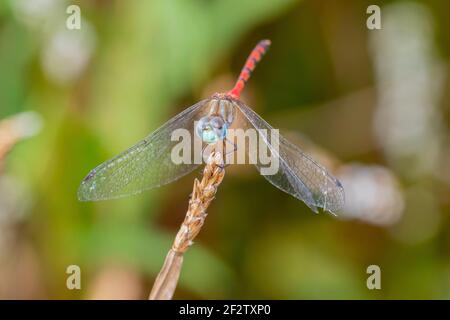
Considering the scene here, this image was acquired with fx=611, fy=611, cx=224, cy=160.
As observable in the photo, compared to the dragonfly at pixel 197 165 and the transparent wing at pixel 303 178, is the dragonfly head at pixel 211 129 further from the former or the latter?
the transparent wing at pixel 303 178

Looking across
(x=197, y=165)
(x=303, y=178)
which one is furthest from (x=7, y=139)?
(x=303, y=178)

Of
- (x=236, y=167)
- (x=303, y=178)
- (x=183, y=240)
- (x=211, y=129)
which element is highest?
(x=236, y=167)

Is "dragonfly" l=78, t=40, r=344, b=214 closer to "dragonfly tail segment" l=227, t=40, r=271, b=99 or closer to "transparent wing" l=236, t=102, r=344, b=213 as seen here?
"transparent wing" l=236, t=102, r=344, b=213

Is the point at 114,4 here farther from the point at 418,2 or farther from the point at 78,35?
the point at 418,2

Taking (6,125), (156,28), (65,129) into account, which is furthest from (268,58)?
(6,125)

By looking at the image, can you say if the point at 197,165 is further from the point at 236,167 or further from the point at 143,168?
the point at 236,167

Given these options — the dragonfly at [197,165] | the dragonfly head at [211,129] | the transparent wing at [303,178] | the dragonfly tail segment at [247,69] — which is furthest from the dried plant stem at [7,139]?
the dragonfly tail segment at [247,69]
